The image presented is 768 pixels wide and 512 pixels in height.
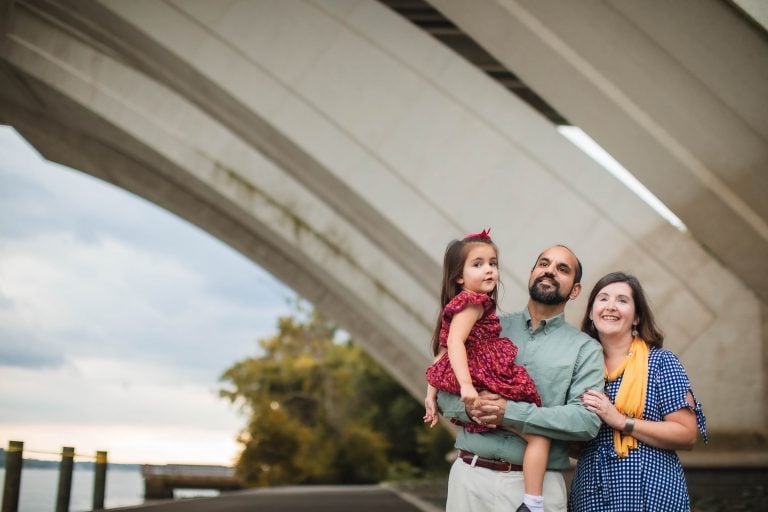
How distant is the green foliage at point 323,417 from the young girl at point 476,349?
2384cm

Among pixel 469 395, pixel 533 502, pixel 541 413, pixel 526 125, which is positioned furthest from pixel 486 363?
pixel 526 125

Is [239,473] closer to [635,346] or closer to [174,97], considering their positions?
[174,97]

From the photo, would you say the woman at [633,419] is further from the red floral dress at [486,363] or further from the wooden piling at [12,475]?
the wooden piling at [12,475]

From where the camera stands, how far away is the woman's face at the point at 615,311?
12.0ft

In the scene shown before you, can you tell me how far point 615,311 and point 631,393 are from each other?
14.0 inches

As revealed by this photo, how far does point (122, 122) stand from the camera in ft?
45.2

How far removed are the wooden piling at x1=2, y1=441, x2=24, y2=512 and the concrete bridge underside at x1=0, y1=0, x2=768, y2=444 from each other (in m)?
4.58

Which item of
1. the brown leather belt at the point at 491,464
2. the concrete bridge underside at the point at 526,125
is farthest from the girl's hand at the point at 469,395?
the concrete bridge underside at the point at 526,125

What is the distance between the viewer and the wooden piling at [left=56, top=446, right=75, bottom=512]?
10.1 m

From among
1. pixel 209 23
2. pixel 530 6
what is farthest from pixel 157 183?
pixel 530 6

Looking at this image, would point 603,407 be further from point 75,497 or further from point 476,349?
point 75,497

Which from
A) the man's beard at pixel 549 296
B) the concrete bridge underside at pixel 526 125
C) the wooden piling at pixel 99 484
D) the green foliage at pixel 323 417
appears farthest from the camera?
the green foliage at pixel 323 417

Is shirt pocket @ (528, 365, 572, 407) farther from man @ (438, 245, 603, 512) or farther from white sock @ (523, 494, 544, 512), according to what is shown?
white sock @ (523, 494, 544, 512)

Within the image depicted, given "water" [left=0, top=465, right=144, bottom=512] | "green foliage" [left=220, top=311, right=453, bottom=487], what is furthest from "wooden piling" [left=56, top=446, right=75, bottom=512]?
"green foliage" [left=220, top=311, right=453, bottom=487]
